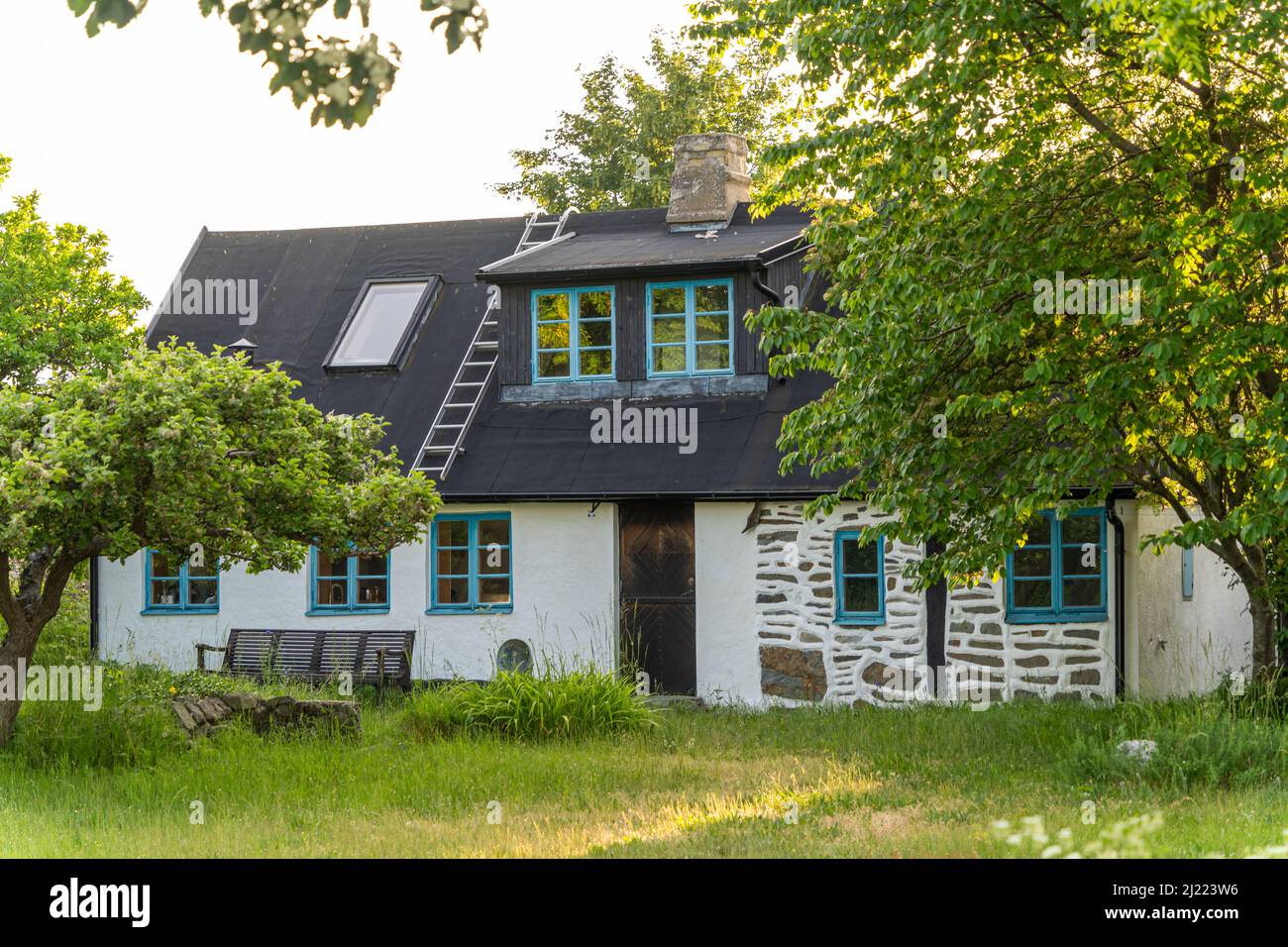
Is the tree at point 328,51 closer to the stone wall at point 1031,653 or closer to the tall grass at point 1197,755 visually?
the tall grass at point 1197,755

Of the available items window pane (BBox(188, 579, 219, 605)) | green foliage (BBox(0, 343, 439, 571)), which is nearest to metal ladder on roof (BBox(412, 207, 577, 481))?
window pane (BBox(188, 579, 219, 605))

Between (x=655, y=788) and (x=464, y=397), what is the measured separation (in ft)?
27.6

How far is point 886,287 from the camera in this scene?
1077cm

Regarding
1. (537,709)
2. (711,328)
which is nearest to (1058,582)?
(711,328)

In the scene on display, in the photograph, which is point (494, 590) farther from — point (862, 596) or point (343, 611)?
point (862, 596)

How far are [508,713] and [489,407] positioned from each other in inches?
231

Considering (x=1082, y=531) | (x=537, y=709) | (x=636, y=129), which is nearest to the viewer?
(x=537, y=709)

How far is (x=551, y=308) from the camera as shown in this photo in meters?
17.7

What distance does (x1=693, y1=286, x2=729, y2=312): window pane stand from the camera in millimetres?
17062

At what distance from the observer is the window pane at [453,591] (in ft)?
55.1

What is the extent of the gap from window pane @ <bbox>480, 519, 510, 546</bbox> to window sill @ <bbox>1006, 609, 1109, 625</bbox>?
18.9 ft

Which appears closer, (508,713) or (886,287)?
(886,287)
